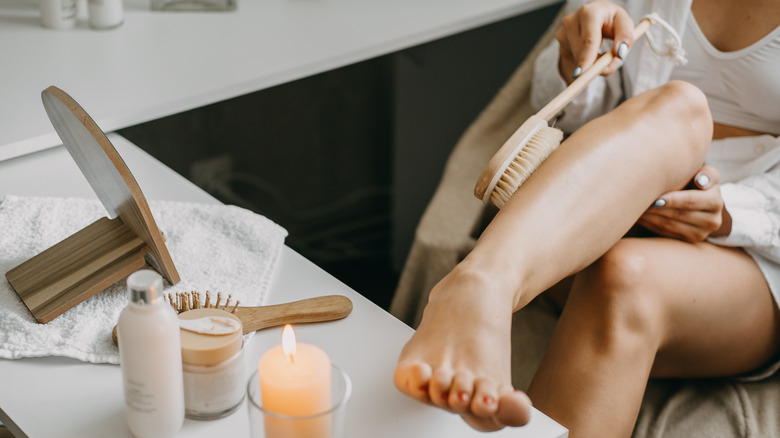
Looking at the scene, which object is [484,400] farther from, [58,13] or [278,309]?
[58,13]

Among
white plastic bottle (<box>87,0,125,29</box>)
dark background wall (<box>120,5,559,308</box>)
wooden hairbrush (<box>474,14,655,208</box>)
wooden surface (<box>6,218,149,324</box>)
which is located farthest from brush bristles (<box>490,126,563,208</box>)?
dark background wall (<box>120,5,559,308</box>)

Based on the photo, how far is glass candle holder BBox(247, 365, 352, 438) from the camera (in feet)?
1.70

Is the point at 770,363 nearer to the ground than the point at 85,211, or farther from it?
nearer to the ground

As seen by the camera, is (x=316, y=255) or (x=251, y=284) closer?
(x=251, y=284)

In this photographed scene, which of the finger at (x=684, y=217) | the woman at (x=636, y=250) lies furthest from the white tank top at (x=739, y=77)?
the finger at (x=684, y=217)

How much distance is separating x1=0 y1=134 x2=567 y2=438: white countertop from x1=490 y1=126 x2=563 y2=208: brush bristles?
170 mm

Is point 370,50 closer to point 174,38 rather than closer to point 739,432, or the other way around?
point 174,38

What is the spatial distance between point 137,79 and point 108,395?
55cm

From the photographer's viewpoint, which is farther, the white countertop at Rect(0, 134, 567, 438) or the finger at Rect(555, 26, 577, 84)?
the finger at Rect(555, 26, 577, 84)

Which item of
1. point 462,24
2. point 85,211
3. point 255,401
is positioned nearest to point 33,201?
point 85,211

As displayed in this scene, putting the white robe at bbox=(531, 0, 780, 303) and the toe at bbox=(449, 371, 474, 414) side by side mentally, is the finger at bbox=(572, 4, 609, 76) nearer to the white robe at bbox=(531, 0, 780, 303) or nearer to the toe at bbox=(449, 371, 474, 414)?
the white robe at bbox=(531, 0, 780, 303)

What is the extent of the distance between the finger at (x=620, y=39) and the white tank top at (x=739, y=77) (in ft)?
0.46

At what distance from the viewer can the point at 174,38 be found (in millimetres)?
1182

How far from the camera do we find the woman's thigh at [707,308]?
2.81 ft
